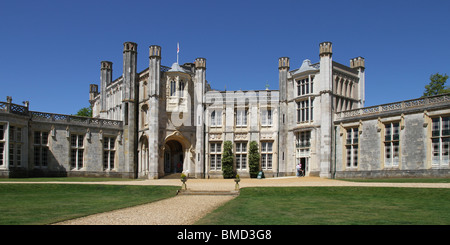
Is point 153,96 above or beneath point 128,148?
above

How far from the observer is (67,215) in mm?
13219

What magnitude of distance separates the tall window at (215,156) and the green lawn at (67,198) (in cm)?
1700

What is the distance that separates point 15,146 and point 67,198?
16.7 meters

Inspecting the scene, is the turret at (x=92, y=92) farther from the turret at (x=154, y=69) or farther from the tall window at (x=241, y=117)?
the tall window at (x=241, y=117)

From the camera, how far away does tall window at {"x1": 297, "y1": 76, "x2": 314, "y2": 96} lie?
3888cm

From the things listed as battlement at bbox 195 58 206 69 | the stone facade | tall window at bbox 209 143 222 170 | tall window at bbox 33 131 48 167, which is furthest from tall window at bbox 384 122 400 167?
tall window at bbox 33 131 48 167

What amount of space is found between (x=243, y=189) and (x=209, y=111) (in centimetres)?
2009

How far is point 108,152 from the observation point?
42.2 m

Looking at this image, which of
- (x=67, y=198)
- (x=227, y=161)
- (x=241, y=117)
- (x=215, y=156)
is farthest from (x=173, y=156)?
(x=67, y=198)

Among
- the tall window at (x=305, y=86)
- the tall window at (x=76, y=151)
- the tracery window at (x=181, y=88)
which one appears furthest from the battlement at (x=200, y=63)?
the tall window at (x=76, y=151)

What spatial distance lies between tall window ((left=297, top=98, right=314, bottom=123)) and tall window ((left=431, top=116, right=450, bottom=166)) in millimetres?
11600

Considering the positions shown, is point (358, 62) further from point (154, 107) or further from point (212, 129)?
point (154, 107)
